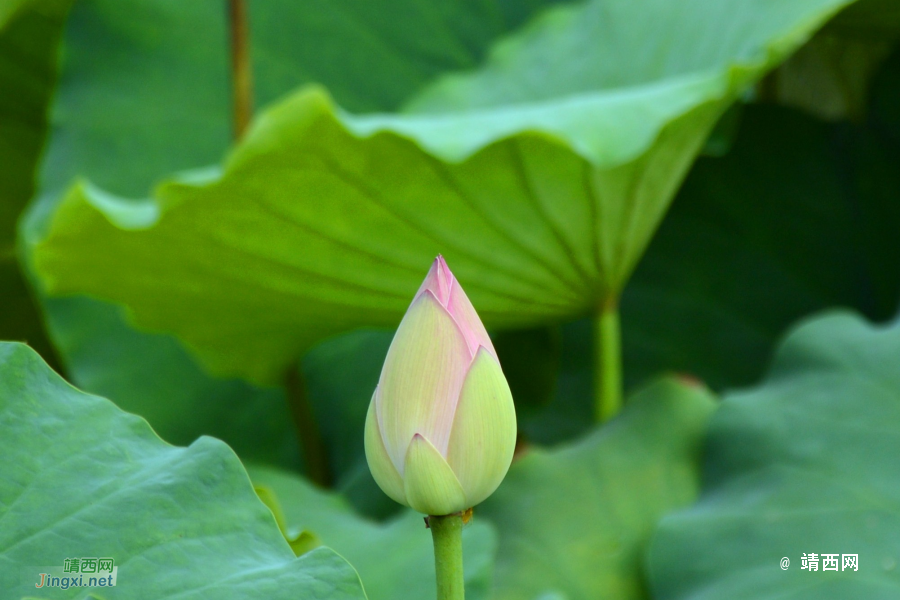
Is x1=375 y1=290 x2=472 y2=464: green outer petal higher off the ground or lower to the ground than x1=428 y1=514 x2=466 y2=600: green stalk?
higher

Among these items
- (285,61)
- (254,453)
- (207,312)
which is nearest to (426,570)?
(207,312)

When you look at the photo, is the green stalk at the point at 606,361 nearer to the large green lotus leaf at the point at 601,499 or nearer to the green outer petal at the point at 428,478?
the large green lotus leaf at the point at 601,499

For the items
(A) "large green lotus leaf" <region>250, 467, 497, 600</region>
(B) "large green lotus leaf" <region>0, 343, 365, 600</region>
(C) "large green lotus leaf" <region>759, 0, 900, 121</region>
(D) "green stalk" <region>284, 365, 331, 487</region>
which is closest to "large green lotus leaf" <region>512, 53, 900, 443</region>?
(C) "large green lotus leaf" <region>759, 0, 900, 121</region>

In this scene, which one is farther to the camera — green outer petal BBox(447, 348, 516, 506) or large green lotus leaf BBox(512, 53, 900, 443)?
large green lotus leaf BBox(512, 53, 900, 443)

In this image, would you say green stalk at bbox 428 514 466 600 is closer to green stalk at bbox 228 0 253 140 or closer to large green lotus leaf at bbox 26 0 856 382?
large green lotus leaf at bbox 26 0 856 382

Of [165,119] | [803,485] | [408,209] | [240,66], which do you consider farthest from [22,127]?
[803,485]

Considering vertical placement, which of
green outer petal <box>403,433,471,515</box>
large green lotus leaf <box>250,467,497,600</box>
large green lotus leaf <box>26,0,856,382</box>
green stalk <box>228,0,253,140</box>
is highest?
green stalk <box>228,0,253,140</box>

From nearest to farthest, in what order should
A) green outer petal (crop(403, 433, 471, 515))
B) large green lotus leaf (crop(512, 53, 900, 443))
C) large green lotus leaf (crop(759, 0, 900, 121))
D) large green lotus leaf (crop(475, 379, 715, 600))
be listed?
1. green outer petal (crop(403, 433, 471, 515))
2. large green lotus leaf (crop(475, 379, 715, 600))
3. large green lotus leaf (crop(512, 53, 900, 443))
4. large green lotus leaf (crop(759, 0, 900, 121))

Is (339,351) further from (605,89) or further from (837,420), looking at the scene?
(837,420)
